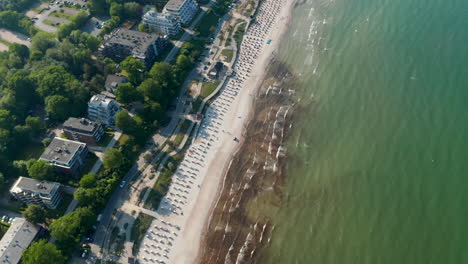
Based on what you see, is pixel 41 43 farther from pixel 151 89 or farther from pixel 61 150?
pixel 61 150

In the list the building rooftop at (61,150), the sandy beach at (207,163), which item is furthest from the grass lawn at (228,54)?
the building rooftop at (61,150)

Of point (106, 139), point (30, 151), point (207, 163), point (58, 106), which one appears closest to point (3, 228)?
point (30, 151)

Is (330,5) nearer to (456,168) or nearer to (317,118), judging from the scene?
(317,118)

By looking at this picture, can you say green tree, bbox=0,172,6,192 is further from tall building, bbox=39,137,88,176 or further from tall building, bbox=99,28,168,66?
tall building, bbox=99,28,168,66

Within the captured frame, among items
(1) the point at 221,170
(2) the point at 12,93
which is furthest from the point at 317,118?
(2) the point at 12,93

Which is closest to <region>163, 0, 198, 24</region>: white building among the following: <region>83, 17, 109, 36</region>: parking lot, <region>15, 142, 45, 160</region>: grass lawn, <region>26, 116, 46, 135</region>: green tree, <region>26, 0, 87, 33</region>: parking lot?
<region>83, 17, 109, 36</region>: parking lot

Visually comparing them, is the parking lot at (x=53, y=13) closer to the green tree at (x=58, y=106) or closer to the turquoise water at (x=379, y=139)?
the green tree at (x=58, y=106)
